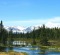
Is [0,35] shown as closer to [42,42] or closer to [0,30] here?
[0,30]

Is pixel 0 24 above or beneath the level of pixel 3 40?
above

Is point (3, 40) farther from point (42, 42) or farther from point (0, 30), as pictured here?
point (42, 42)

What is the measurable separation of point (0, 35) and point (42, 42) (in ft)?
116

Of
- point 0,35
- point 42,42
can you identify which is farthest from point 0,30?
point 42,42

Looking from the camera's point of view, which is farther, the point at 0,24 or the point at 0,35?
the point at 0,24

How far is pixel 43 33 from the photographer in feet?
631

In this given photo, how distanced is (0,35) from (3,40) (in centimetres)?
1782

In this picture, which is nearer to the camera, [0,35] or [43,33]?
[0,35]

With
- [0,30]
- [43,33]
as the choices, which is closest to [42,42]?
[43,33]

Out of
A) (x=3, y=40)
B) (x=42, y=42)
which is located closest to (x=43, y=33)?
(x=42, y=42)

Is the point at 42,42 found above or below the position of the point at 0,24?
below

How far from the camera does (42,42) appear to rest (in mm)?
174875

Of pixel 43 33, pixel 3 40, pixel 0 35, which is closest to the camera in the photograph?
pixel 0 35

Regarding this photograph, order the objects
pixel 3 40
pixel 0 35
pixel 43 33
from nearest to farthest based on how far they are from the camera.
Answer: pixel 0 35 → pixel 3 40 → pixel 43 33
